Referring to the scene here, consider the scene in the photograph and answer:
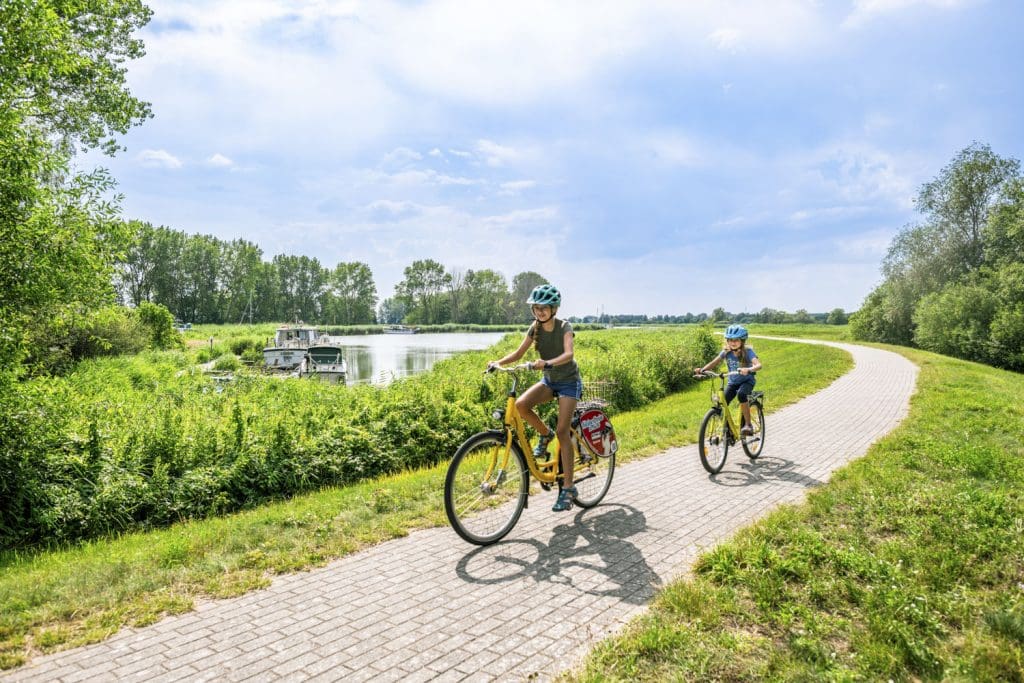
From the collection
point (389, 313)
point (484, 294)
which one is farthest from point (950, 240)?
point (389, 313)

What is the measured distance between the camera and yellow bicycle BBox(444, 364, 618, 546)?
477 centimetres

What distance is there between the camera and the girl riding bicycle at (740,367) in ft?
25.3

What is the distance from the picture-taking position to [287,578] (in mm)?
4289

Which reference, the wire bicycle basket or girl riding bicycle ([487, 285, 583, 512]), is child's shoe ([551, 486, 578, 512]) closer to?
girl riding bicycle ([487, 285, 583, 512])

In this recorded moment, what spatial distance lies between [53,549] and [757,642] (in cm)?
671

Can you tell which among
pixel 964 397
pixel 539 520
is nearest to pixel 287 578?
pixel 539 520

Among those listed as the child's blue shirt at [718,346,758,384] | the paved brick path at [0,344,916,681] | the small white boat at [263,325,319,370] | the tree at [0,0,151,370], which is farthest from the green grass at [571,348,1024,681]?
the small white boat at [263,325,319,370]

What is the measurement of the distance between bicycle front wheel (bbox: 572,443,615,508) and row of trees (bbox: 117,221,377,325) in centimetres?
8477

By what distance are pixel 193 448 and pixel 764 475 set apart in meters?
7.50

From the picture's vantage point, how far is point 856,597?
3770 mm

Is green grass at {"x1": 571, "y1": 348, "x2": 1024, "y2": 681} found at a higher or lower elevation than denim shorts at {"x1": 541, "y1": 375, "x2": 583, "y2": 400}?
lower

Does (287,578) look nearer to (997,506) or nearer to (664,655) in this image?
(664,655)

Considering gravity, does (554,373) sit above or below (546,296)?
below

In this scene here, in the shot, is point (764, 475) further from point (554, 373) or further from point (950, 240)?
point (950, 240)
